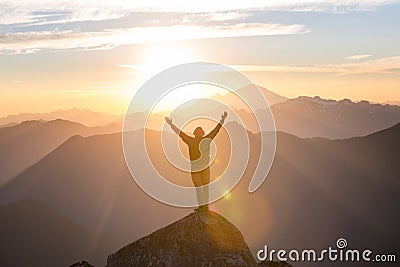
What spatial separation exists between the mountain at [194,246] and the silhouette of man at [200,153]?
1232mm

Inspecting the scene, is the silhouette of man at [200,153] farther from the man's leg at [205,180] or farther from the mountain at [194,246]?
the mountain at [194,246]

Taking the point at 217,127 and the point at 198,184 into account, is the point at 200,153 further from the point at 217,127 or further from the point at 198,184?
the point at 198,184

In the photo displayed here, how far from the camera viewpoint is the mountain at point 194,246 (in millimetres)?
19188

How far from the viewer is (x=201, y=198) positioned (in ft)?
66.9

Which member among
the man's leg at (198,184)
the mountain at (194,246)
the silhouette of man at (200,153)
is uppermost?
the silhouette of man at (200,153)

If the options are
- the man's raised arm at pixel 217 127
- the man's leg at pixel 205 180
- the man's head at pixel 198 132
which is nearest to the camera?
the man's raised arm at pixel 217 127

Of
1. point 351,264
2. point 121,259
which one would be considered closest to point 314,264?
point 351,264

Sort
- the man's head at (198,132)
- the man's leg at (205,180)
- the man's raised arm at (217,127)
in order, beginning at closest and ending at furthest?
the man's raised arm at (217,127)
the man's head at (198,132)
the man's leg at (205,180)

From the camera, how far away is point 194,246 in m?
19.4

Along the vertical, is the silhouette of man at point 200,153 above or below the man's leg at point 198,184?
above

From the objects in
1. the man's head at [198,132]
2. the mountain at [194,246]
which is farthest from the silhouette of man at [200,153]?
the mountain at [194,246]

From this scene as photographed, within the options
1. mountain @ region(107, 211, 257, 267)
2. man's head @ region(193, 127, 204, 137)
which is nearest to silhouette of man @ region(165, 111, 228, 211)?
man's head @ region(193, 127, 204, 137)

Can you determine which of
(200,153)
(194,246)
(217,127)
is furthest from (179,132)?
(194,246)

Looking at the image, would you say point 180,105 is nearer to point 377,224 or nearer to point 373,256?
point 373,256
